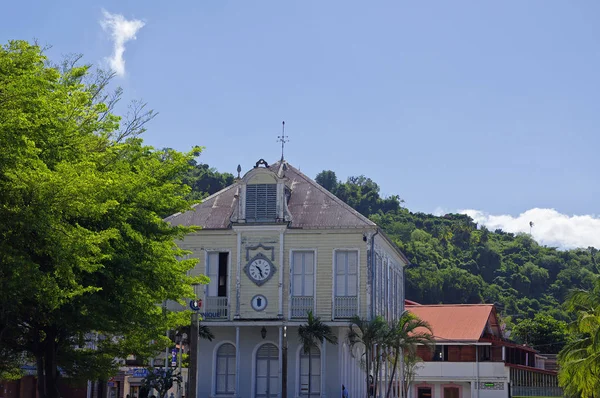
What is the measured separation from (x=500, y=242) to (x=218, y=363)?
14012 cm

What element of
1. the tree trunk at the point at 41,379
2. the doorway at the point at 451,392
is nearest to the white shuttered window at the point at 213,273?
the tree trunk at the point at 41,379

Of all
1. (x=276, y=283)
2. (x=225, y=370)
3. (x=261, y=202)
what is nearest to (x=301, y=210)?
(x=261, y=202)

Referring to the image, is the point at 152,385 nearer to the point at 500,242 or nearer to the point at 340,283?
the point at 340,283

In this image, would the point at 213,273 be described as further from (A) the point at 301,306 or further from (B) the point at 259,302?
(A) the point at 301,306

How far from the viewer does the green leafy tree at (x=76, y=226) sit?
19688 millimetres

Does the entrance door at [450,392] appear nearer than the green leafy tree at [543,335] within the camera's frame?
Yes

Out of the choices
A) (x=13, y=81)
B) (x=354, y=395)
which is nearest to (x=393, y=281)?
(x=354, y=395)

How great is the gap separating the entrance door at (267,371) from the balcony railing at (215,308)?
7.66ft

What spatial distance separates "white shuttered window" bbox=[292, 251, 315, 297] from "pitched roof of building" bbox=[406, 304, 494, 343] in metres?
22.0

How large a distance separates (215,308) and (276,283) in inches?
115

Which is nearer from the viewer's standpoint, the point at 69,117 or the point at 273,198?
the point at 69,117

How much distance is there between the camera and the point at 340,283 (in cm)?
3803

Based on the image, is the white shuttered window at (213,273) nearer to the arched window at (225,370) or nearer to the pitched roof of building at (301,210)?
the pitched roof of building at (301,210)

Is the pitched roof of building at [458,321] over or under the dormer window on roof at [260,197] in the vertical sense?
under
